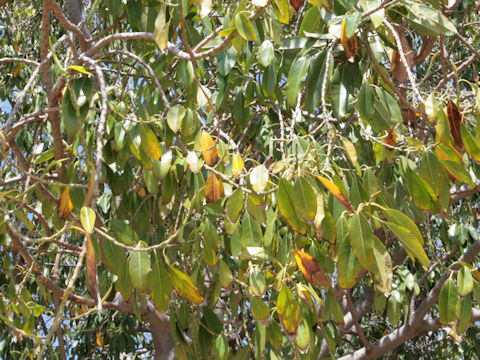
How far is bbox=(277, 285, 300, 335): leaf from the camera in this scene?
1.56 m

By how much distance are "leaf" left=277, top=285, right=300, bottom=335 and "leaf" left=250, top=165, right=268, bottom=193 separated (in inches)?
8.9

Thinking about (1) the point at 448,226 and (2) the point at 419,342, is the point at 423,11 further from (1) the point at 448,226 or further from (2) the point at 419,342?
(2) the point at 419,342

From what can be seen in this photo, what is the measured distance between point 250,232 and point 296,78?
42 cm

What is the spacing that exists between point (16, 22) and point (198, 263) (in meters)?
3.42

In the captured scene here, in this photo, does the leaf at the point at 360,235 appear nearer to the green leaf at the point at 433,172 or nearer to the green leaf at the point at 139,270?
the green leaf at the point at 433,172

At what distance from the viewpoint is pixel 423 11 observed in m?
1.71

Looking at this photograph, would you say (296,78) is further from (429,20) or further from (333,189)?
(333,189)

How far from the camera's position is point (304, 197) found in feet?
4.96

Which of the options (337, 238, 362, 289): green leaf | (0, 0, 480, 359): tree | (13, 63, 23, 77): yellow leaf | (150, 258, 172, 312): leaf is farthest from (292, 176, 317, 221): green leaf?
(13, 63, 23, 77): yellow leaf

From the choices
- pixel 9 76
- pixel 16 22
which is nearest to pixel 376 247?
pixel 9 76

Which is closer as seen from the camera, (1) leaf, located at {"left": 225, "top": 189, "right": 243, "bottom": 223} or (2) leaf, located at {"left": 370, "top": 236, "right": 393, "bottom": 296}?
(2) leaf, located at {"left": 370, "top": 236, "right": 393, "bottom": 296}

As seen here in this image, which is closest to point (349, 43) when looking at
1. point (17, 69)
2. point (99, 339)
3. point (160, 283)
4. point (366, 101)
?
point (366, 101)

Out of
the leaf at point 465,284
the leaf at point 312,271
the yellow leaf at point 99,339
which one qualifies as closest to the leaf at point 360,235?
the leaf at point 312,271

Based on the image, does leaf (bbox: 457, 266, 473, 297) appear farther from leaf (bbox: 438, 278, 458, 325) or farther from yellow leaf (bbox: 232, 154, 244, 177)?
yellow leaf (bbox: 232, 154, 244, 177)
